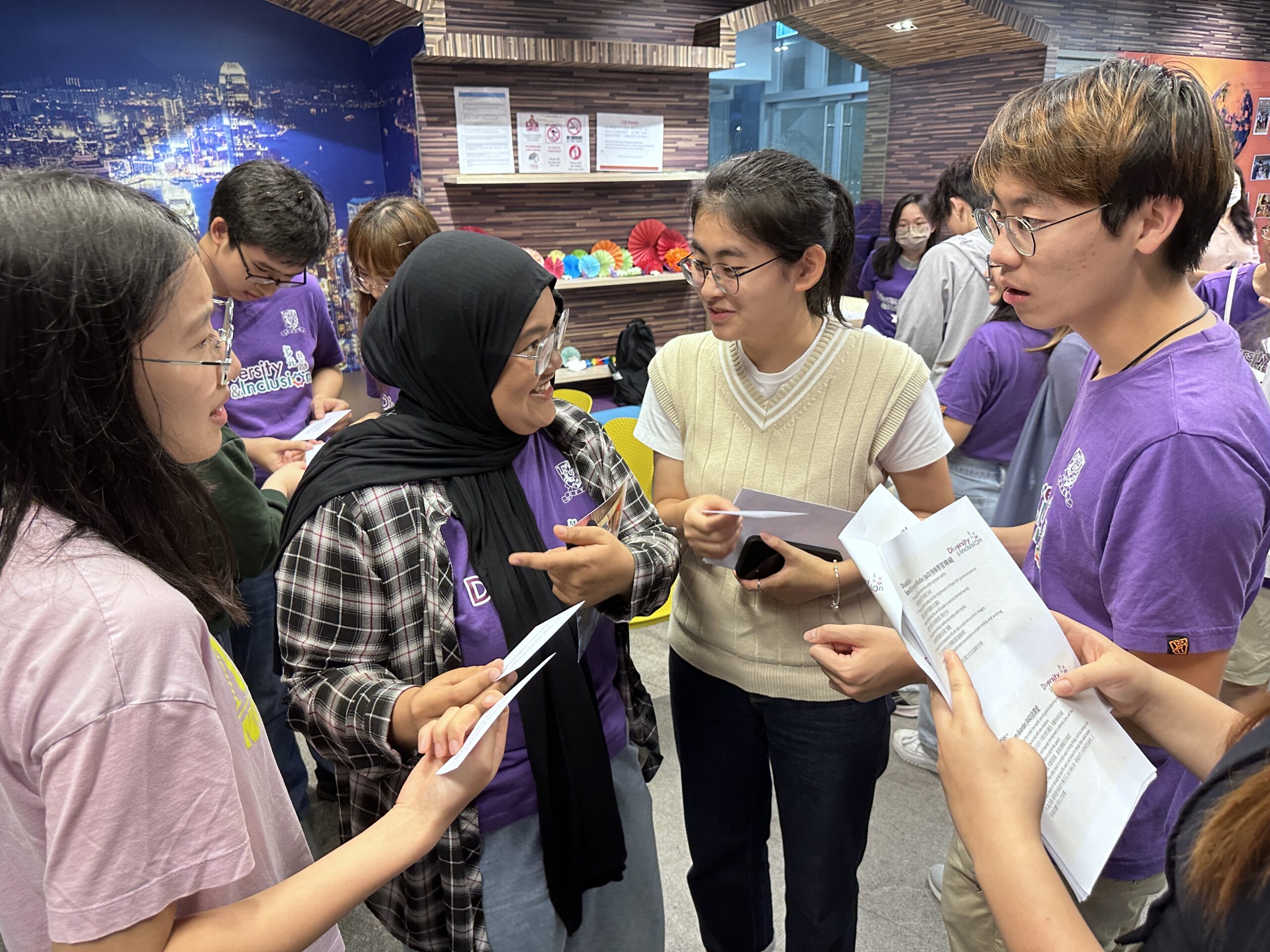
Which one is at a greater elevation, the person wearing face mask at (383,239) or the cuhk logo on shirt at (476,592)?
the person wearing face mask at (383,239)

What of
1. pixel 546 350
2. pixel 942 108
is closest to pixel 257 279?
pixel 546 350

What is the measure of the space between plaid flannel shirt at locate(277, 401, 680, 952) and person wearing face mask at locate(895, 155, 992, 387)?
2.44 m

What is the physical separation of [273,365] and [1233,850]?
2.45 meters

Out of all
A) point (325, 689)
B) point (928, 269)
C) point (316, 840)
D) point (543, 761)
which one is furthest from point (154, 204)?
point (928, 269)

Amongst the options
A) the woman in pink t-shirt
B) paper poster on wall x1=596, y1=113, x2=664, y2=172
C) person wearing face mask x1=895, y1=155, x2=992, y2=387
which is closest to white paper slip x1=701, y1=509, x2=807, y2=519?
the woman in pink t-shirt

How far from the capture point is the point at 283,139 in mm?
3959

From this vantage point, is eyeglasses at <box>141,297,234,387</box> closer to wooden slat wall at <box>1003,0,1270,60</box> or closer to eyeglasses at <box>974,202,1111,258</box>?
eyeglasses at <box>974,202,1111,258</box>

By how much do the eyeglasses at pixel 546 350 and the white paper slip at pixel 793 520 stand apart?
0.41 metres

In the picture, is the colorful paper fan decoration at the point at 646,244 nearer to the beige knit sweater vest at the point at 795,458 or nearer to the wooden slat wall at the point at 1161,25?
the wooden slat wall at the point at 1161,25

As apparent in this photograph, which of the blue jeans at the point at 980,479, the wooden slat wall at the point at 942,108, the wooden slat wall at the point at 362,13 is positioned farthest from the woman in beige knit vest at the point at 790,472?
the wooden slat wall at the point at 942,108

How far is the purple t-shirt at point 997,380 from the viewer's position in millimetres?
2400

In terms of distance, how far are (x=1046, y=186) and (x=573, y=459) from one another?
0.85 metres

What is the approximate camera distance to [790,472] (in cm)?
157

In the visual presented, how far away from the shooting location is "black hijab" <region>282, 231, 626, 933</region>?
4.18 ft
